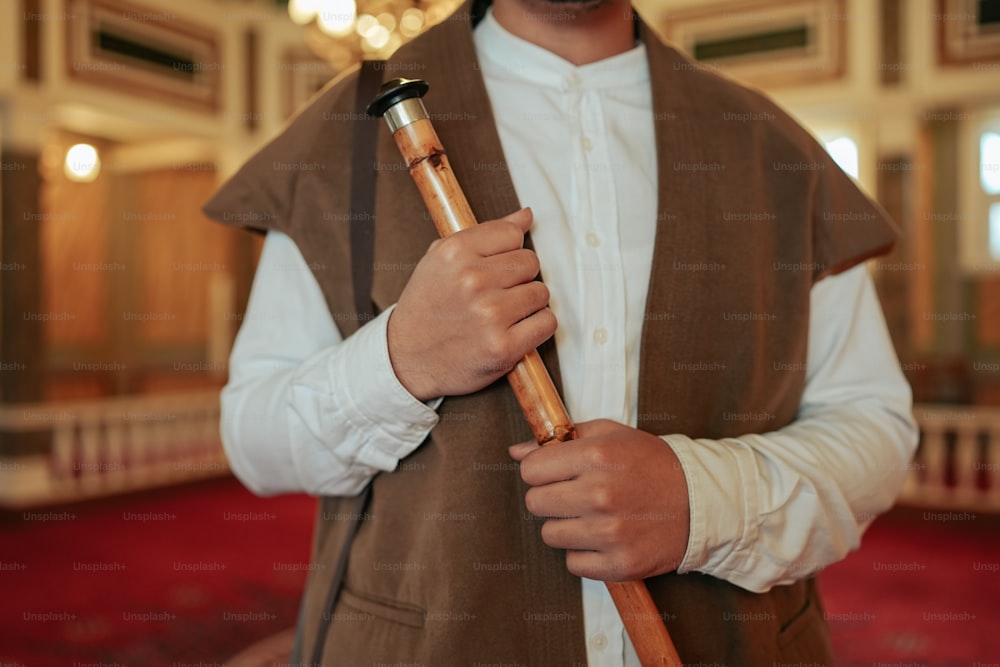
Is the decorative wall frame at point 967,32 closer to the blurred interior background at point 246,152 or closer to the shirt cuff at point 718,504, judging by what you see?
the blurred interior background at point 246,152

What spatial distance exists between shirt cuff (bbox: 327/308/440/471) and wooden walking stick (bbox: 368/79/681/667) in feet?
0.44

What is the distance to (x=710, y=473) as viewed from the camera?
1026 millimetres

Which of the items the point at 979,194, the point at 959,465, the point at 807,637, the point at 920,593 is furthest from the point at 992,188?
the point at 807,637

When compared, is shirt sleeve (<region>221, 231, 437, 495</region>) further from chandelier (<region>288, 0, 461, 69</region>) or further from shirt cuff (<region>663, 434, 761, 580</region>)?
chandelier (<region>288, 0, 461, 69</region>)

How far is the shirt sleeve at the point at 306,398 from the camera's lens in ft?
3.37

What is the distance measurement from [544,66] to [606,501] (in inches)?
26.8

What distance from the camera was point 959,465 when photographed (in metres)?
5.99

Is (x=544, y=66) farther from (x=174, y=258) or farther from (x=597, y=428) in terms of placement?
A: (x=174, y=258)

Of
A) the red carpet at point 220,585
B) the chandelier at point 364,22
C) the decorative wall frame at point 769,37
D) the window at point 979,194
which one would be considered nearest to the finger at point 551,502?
the red carpet at point 220,585

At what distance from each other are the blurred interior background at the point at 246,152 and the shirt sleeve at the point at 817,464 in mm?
3779

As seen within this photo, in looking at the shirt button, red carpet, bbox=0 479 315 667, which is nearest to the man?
the shirt button

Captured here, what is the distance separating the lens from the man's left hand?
0.94 m

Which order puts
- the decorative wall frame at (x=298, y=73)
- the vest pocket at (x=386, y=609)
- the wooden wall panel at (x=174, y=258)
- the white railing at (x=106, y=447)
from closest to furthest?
the vest pocket at (x=386, y=609) → the white railing at (x=106, y=447) → the decorative wall frame at (x=298, y=73) → the wooden wall panel at (x=174, y=258)

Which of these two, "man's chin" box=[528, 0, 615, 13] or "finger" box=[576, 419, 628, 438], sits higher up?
"man's chin" box=[528, 0, 615, 13]
